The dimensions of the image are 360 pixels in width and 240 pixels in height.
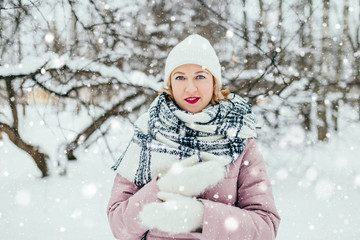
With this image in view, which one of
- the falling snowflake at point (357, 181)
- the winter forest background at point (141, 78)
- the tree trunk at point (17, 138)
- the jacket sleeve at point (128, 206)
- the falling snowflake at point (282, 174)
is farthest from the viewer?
the falling snowflake at point (282, 174)

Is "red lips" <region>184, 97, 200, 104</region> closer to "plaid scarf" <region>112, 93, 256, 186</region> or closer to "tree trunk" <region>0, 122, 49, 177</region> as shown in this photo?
"plaid scarf" <region>112, 93, 256, 186</region>

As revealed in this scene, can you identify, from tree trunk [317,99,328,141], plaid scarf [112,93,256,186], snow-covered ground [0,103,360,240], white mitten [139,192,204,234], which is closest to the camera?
white mitten [139,192,204,234]

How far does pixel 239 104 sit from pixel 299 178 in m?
2.89

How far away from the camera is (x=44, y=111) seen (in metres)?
3.51

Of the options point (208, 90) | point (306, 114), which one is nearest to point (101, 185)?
point (306, 114)

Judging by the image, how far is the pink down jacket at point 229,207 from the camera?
1.11 m

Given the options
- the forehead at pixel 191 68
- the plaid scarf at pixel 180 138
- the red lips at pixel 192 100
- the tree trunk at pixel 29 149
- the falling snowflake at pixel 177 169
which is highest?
the forehead at pixel 191 68

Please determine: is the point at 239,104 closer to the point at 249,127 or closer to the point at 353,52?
the point at 249,127

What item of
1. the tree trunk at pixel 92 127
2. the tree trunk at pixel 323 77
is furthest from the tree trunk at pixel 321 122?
the tree trunk at pixel 92 127

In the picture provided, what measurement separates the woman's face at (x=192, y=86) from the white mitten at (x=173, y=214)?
1.51ft

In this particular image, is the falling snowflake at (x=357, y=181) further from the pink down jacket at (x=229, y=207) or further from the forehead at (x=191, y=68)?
the forehead at (x=191, y=68)

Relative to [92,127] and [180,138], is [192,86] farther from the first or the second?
[92,127]

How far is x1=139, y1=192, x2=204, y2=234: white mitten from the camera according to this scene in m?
1.06

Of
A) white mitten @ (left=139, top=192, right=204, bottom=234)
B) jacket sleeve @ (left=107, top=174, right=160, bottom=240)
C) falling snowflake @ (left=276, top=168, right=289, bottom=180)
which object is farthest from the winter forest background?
white mitten @ (left=139, top=192, right=204, bottom=234)
